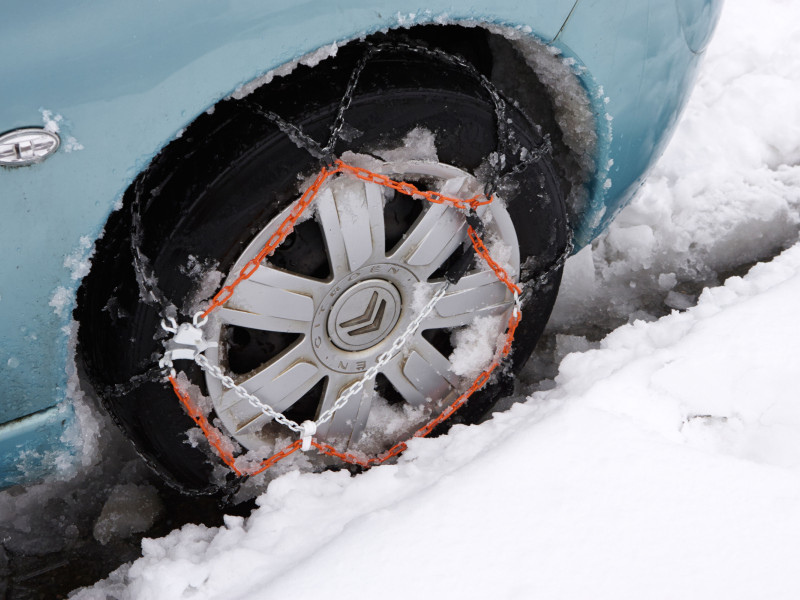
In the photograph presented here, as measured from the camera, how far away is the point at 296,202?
1.40 m

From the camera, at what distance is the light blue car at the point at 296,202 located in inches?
44.2

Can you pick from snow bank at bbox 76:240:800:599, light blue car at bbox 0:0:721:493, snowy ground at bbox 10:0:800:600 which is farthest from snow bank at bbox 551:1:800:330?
snow bank at bbox 76:240:800:599

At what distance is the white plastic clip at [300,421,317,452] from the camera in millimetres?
1651

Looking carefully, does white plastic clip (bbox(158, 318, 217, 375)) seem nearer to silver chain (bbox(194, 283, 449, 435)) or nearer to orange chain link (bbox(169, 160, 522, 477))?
orange chain link (bbox(169, 160, 522, 477))

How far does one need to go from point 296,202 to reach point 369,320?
37 centimetres

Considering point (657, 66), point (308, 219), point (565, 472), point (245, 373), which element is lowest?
point (565, 472)

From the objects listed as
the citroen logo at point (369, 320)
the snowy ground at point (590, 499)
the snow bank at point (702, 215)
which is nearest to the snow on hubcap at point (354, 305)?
the citroen logo at point (369, 320)

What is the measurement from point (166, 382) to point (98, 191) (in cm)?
49

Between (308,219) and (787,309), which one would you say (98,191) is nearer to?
(308,219)

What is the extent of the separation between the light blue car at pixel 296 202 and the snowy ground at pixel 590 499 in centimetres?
21

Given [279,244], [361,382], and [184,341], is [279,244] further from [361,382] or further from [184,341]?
[361,382]

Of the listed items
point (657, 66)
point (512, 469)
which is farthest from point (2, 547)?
point (657, 66)

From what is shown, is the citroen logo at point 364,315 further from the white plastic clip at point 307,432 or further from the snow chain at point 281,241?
the white plastic clip at point 307,432

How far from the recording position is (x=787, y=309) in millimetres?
1743
